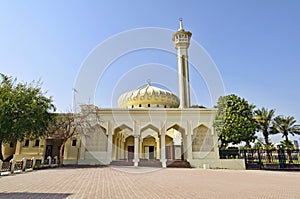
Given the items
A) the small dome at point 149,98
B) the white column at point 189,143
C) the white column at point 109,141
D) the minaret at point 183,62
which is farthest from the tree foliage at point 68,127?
the minaret at point 183,62

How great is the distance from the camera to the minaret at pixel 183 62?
28.8 m

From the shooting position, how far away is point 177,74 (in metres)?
30.2

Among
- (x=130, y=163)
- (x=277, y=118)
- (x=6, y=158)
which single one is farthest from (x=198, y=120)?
(x=6, y=158)

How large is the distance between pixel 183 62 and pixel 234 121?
473 inches

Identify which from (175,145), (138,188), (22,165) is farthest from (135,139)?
(138,188)

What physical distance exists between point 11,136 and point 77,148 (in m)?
6.65

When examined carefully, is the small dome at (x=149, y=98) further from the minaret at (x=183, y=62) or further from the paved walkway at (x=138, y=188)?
the paved walkway at (x=138, y=188)

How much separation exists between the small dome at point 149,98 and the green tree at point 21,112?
12.9 meters

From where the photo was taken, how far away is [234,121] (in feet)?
68.3

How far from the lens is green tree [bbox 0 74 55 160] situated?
1764 cm

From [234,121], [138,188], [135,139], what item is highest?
[234,121]

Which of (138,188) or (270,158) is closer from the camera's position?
(138,188)

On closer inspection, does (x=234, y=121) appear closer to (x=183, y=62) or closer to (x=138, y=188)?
(x=183, y=62)

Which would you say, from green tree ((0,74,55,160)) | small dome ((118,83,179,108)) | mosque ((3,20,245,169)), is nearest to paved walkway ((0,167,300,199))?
green tree ((0,74,55,160))
